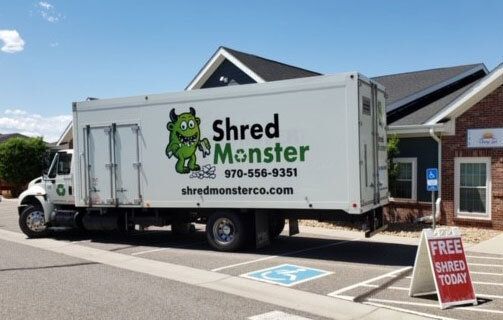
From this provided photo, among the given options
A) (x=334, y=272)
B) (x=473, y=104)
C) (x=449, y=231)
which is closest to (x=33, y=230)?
(x=334, y=272)

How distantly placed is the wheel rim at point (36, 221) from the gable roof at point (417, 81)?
1246 cm

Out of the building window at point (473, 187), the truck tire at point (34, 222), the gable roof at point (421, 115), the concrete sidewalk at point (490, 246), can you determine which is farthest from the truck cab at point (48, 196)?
the building window at point (473, 187)

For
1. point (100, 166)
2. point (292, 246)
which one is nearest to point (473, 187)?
point (292, 246)

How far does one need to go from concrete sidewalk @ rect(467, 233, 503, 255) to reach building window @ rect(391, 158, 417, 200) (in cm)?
381

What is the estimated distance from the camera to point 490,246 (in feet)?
40.8

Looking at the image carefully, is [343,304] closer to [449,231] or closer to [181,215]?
[449,231]

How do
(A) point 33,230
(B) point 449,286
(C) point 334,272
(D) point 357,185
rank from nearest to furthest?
(B) point 449,286 → (C) point 334,272 → (D) point 357,185 → (A) point 33,230

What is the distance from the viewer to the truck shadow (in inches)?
434

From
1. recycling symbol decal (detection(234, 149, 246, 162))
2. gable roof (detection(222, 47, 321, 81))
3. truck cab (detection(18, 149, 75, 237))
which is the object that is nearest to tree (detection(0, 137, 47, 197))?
gable roof (detection(222, 47, 321, 81))

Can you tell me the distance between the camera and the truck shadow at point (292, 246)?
1103 cm

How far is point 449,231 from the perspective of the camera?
307 inches

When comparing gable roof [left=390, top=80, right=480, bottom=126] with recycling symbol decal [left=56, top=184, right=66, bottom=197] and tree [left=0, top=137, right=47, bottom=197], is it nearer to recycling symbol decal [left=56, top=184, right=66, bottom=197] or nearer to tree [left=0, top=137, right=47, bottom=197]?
recycling symbol decal [left=56, top=184, right=66, bottom=197]

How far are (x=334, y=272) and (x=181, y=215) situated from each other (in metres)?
4.79

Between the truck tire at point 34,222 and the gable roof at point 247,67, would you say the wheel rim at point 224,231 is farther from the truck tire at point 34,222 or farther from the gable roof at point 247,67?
the gable roof at point 247,67
